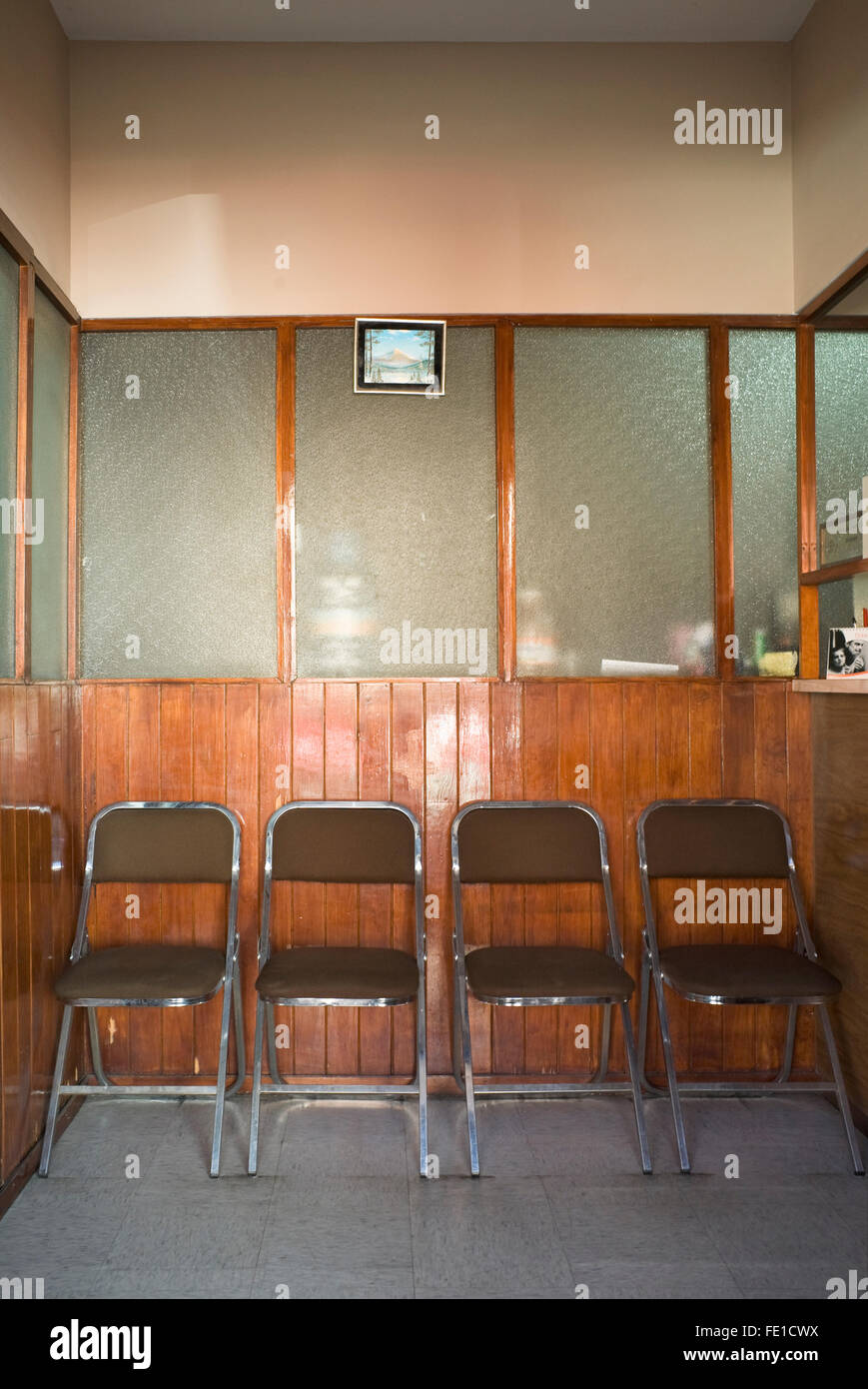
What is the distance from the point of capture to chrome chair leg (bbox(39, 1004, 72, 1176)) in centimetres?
256

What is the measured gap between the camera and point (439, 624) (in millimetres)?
3104

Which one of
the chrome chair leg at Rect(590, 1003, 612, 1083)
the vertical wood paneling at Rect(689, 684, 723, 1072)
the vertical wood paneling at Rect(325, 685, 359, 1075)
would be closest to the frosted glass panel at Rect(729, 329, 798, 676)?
the vertical wood paneling at Rect(689, 684, 723, 1072)

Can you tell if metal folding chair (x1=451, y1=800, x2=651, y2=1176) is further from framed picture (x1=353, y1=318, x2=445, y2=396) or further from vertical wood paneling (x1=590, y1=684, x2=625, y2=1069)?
framed picture (x1=353, y1=318, x2=445, y2=396)

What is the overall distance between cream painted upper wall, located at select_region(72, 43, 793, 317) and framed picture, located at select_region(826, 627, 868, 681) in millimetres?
1297

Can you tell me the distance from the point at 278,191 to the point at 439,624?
151cm

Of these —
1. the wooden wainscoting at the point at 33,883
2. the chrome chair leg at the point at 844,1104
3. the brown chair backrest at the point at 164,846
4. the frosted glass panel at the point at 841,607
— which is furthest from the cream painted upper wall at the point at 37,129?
the chrome chair leg at the point at 844,1104

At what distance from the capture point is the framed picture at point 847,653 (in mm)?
2883

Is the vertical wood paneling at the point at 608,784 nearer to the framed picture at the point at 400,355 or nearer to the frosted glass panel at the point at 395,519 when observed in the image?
the frosted glass panel at the point at 395,519

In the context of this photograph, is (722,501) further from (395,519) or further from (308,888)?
(308,888)

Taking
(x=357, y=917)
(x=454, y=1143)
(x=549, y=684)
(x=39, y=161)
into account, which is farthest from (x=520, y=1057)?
(x=39, y=161)

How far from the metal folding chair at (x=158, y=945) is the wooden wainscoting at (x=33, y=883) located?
0.07m

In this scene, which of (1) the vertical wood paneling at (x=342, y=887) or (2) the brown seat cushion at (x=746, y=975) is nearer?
(2) the brown seat cushion at (x=746, y=975)

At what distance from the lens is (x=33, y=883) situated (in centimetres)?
268

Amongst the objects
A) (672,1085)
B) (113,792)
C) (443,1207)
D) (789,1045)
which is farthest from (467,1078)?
(113,792)
